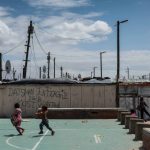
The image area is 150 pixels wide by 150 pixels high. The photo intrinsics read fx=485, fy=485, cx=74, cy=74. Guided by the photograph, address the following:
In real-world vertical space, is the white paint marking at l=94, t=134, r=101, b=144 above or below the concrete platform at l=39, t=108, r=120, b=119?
below

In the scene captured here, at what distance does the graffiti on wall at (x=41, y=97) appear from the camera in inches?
1447

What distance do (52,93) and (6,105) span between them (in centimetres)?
358

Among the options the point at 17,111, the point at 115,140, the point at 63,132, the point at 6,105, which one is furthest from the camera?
the point at 6,105

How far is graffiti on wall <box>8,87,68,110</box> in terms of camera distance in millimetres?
36750

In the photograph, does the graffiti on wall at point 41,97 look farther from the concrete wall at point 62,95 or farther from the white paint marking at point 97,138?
the white paint marking at point 97,138

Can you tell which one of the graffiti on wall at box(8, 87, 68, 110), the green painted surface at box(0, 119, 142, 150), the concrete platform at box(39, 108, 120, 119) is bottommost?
the green painted surface at box(0, 119, 142, 150)

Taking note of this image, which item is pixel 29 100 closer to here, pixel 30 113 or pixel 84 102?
pixel 30 113

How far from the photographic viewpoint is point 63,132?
952 inches

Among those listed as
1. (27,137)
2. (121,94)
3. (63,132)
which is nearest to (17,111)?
(27,137)

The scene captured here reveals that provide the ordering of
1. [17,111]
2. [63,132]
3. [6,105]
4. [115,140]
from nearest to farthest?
[115,140] < [17,111] < [63,132] < [6,105]

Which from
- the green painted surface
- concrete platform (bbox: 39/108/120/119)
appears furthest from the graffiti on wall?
the green painted surface

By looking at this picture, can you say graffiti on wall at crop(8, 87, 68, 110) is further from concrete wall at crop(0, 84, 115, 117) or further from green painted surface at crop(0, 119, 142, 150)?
green painted surface at crop(0, 119, 142, 150)

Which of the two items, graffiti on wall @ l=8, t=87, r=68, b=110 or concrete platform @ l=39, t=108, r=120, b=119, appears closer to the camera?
concrete platform @ l=39, t=108, r=120, b=119

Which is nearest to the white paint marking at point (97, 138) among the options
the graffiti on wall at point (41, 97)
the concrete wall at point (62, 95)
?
the concrete wall at point (62, 95)
